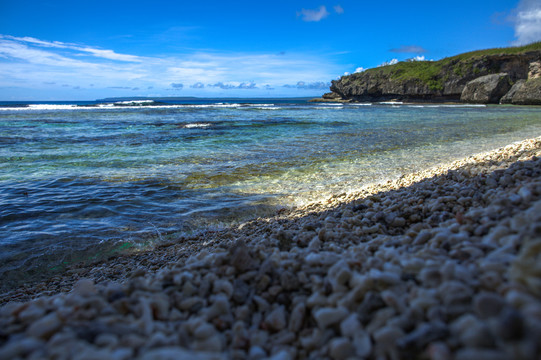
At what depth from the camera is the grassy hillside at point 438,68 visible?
→ 6391 centimetres

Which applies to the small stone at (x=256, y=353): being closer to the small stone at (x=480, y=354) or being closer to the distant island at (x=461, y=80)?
the small stone at (x=480, y=354)

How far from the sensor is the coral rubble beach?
129cm

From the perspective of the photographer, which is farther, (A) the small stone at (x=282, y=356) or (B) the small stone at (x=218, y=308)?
(B) the small stone at (x=218, y=308)

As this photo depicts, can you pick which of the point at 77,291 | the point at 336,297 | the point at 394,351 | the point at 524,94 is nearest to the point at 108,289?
the point at 77,291

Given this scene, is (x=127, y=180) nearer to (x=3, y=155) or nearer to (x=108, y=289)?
(x=108, y=289)

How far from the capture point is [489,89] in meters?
53.3

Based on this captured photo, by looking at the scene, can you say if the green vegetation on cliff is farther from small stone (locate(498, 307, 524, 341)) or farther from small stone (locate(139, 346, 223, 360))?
small stone (locate(139, 346, 223, 360))

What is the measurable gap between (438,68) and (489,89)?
21.7 metres

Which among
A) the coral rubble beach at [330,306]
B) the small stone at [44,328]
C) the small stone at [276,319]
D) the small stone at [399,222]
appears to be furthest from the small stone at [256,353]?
the small stone at [399,222]

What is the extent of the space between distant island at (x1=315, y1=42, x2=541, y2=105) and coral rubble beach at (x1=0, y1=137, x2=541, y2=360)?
5792 centimetres

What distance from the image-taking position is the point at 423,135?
15516mm

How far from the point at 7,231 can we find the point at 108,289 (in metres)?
4.69

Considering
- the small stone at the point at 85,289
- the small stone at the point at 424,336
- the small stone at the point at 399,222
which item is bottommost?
the small stone at the point at 399,222

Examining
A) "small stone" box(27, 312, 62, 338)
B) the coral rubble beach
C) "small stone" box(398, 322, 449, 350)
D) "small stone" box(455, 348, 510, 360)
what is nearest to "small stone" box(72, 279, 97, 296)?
the coral rubble beach
